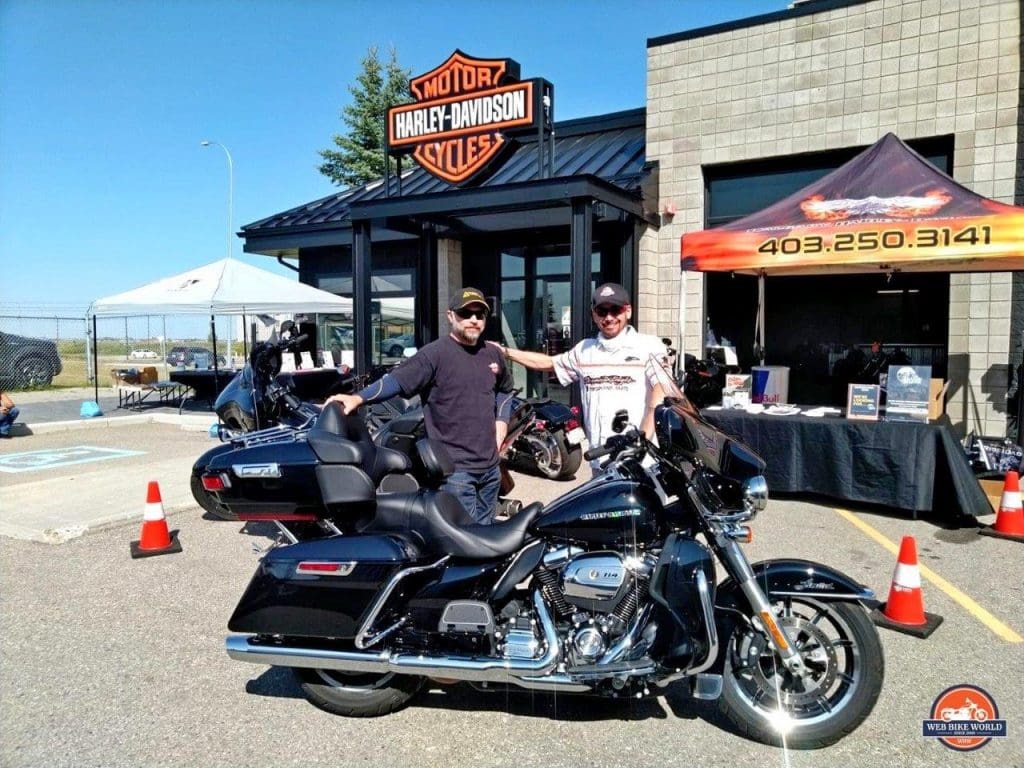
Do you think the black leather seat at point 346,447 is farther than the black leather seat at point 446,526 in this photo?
Yes

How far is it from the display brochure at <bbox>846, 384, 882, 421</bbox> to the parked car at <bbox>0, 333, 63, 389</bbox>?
20.2 metres

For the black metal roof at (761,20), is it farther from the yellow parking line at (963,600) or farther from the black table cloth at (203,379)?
the black table cloth at (203,379)

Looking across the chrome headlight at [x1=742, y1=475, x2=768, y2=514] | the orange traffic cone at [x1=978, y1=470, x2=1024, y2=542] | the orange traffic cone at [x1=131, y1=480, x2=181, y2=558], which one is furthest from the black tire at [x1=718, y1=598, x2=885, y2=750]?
the orange traffic cone at [x1=131, y1=480, x2=181, y2=558]

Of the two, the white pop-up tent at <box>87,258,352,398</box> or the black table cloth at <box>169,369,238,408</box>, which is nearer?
the white pop-up tent at <box>87,258,352,398</box>

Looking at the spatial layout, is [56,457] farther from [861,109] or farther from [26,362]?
[26,362]

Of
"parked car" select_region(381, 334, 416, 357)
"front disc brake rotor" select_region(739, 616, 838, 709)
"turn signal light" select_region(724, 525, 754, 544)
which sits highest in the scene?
"parked car" select_region(381, 334, 416, 357)

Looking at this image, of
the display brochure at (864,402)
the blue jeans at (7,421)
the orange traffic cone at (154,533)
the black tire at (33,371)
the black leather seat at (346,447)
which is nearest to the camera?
the black leather seat at (346,447)

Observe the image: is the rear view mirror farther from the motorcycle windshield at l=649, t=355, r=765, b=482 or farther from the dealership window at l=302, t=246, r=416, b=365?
the dealership window at l=302, t=246, r=416, b=365

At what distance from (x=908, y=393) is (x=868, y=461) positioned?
0.68m

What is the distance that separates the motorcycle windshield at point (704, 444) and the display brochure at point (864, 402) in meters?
4.15

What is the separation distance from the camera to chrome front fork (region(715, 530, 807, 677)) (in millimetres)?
2777

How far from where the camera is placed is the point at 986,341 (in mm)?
8695

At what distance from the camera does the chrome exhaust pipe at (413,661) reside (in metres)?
2.74

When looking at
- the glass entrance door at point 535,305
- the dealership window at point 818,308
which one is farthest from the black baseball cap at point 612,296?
the glass entrance door at point 535,305
